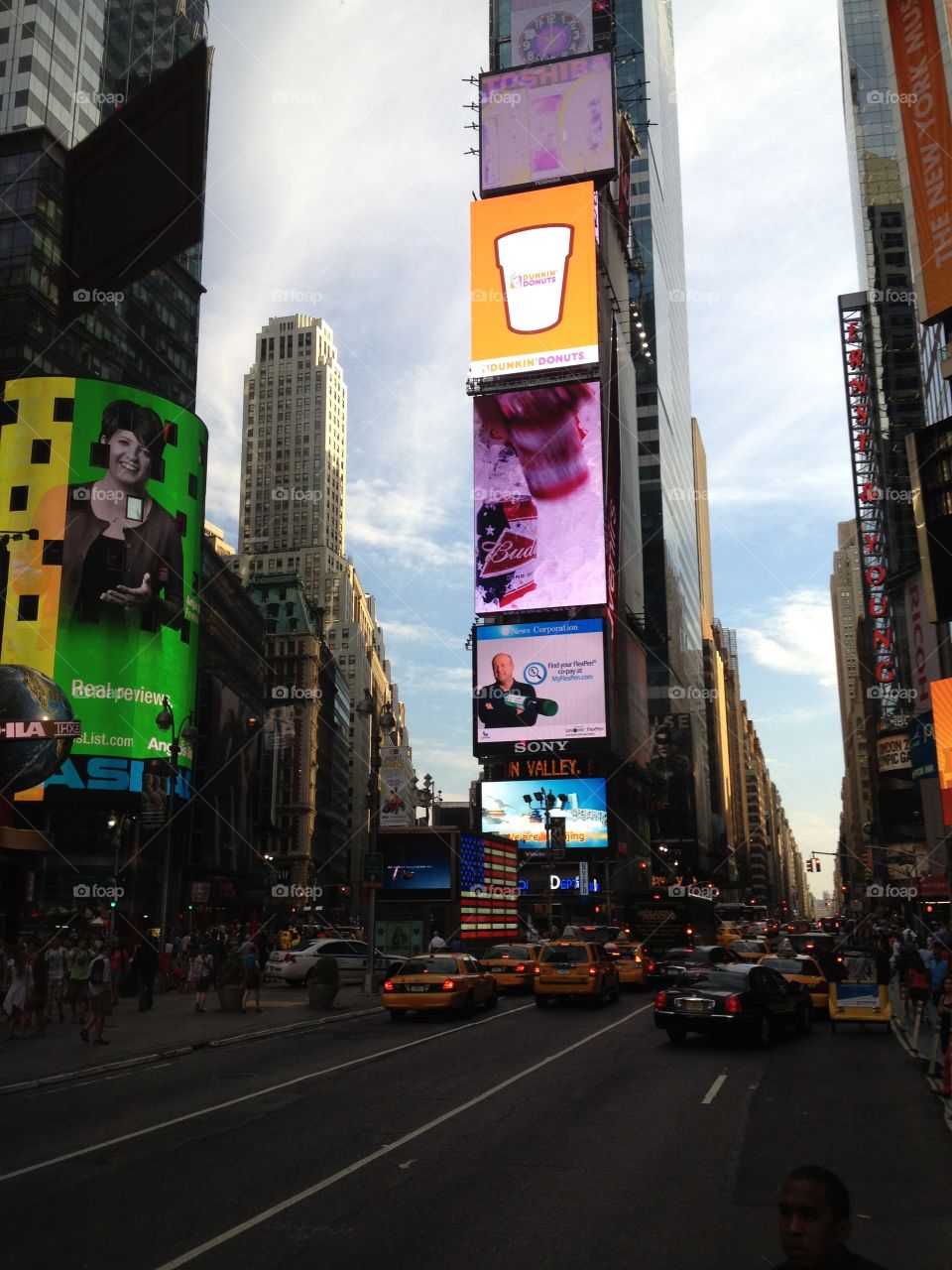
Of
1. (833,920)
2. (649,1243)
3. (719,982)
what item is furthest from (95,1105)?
(833,920)

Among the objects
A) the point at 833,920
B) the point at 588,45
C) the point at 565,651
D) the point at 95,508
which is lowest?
the point at 833,920

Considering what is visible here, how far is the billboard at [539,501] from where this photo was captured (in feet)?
267

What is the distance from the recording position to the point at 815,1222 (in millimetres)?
3543

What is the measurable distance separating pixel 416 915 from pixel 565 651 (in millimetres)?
40322

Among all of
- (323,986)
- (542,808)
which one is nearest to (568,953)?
(323,986)

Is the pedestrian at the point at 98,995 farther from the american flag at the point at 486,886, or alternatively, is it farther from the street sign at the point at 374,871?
the american flag at the point at 486,886

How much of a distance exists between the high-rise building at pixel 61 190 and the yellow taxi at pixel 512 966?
5239cm

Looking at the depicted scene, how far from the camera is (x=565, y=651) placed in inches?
3118

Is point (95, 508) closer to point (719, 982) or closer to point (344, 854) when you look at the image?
point (719, 982)

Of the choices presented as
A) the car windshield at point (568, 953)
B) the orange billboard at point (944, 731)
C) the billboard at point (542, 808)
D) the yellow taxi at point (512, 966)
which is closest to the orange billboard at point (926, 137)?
the orange billboard at point (944, 731)

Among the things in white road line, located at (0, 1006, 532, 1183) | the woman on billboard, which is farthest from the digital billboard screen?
the woman on billboard

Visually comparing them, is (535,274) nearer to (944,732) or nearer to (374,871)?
(944,732)

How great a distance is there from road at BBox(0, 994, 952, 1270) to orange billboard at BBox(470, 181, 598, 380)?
74682 millimetres

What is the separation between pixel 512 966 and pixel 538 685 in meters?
48.0
